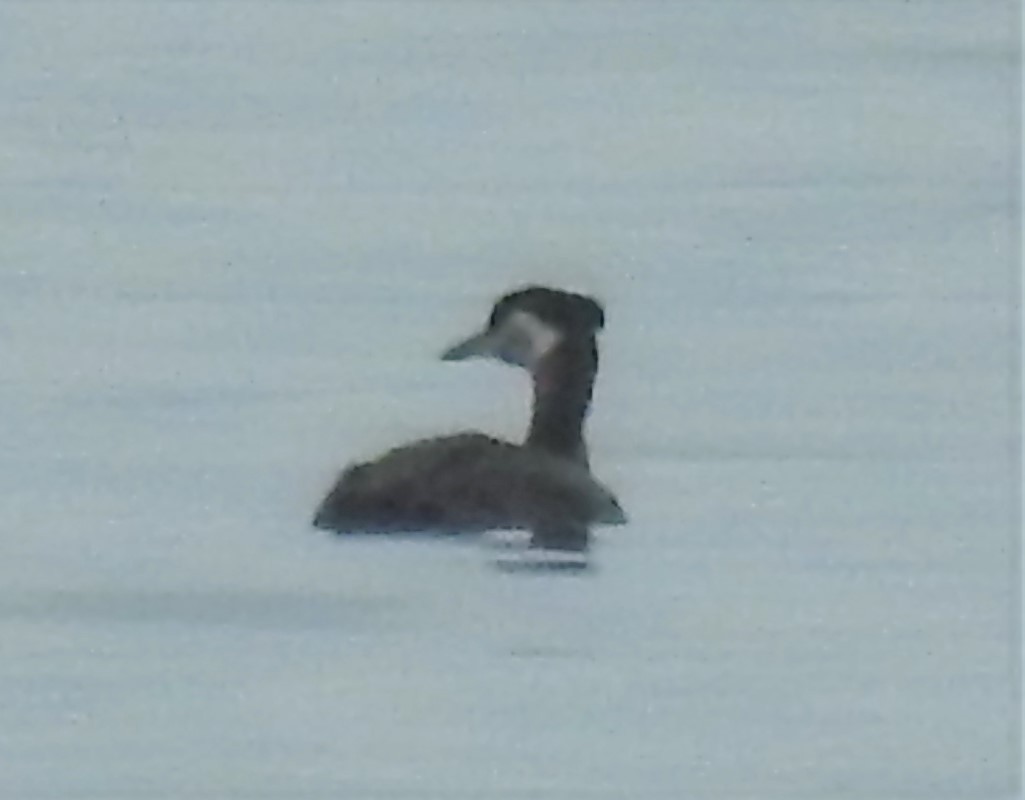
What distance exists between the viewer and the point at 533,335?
7.91 ft

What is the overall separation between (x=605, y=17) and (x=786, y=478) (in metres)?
0.54

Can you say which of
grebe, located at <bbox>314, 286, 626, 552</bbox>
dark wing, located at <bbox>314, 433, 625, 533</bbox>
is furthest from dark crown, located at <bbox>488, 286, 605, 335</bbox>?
dark wing, located at <bbox>314, 433, 625, 533</bbox>

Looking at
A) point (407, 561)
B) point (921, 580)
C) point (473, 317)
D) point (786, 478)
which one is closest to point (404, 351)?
point (473, 317)

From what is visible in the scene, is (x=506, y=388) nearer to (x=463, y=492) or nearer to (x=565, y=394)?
(x=565, y=394)

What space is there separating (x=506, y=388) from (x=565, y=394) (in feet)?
0.20

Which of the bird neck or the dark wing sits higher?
the bird neck

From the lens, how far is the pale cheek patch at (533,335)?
240 cm

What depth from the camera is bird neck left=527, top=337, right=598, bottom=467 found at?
2.37 meters

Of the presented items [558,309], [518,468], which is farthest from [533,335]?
[518,468]

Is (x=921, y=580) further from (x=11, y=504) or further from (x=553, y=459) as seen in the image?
(x=11, y=504)

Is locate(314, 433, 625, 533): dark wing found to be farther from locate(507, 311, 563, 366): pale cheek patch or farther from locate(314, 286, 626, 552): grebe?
locate(507, 311, 563, 366): pale cheek patch

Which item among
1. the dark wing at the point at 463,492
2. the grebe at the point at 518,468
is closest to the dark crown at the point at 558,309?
the grebe at the point at 518,468

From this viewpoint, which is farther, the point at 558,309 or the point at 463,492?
the point at 558,309

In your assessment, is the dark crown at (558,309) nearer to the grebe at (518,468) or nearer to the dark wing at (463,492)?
the grebe at (518,468)
